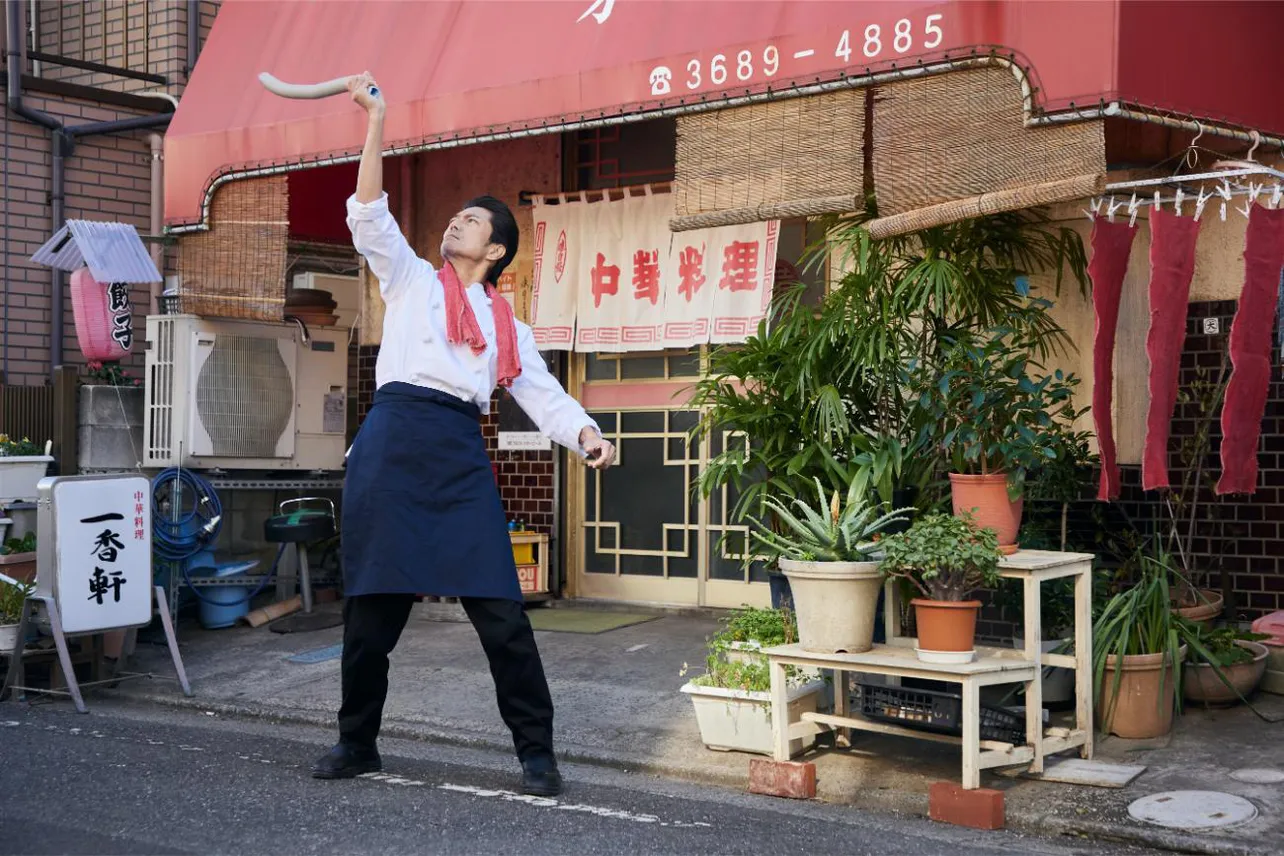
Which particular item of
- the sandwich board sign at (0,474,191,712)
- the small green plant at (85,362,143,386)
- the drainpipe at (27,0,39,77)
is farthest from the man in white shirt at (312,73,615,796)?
the drainpipe at (27,0,39,77)

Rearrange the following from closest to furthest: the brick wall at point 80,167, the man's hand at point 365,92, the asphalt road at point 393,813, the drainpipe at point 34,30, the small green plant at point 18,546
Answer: the asphalt road at point 393,813 < the man's hand at point 365,92 < the small green plant at point 18,546 < the brick wall at point 80,167 < the drainpipe at point 34,30

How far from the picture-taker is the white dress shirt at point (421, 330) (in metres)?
5.75

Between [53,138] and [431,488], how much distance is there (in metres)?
8.54

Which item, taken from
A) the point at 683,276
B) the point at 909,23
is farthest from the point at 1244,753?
the point at 683,276

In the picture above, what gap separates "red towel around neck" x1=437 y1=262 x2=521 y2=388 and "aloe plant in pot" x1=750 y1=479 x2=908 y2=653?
129 cm

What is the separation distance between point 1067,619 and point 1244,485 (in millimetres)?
1034

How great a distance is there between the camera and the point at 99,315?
10453 mm

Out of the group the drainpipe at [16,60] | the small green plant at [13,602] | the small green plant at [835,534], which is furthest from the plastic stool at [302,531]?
the small green plant at [835,534]

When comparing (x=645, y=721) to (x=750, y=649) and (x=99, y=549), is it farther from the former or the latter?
(x=99, y=549)

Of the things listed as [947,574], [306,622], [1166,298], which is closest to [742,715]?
[947,574]

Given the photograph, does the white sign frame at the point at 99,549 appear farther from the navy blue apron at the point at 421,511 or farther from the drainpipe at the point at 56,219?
the drainpipe at the point at 56,219

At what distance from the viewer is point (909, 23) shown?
23.1 ft

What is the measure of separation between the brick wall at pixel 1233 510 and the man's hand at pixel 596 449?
344 cm

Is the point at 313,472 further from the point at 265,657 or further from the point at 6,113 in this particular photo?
the point at 6,113
